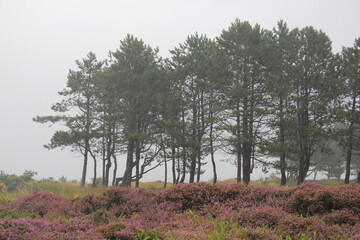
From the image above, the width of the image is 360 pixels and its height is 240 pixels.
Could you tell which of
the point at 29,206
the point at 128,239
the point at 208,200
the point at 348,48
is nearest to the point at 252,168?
the point at 348,48

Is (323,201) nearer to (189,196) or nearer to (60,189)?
(189,196)

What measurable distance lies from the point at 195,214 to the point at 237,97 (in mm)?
15685

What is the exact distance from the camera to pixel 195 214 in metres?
8.75

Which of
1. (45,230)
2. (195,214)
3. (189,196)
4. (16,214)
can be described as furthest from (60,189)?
(195,214)

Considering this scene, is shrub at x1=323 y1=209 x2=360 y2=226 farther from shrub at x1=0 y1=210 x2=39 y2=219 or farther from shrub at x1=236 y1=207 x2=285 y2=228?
shrub at x1=0 y1=210 x2=39 y2=219

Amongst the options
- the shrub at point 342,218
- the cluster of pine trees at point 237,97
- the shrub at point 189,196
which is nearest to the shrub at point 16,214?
the shrub at point 189,196

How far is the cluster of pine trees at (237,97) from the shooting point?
75.4 ft

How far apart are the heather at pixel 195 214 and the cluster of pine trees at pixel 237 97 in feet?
40.3

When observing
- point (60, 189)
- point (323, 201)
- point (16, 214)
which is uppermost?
point (323, 201)

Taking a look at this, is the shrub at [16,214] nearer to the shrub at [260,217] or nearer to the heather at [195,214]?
the heather at [195,214]

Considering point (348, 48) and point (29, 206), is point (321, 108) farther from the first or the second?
point (29, 206)

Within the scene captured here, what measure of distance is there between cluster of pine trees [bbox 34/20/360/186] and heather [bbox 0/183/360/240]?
12284mm

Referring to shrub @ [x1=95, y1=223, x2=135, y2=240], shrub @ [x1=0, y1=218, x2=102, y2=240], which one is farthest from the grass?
shrub @ [x1=95, y1=223, x2=135, y2=240]

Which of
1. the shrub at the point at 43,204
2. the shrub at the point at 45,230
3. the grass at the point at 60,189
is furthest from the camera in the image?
the grass at the point at 60,189
